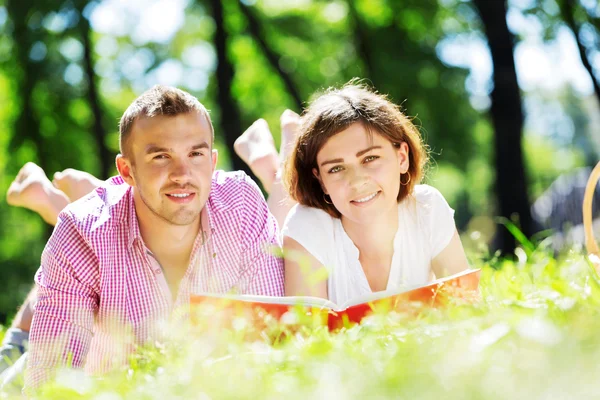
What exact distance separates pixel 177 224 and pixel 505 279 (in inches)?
55.8

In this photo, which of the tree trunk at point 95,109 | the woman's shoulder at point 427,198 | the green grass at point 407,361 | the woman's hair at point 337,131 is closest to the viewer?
the green grass at point 407,361

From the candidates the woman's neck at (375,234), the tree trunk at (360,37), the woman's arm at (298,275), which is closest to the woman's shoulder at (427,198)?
the woman's neck at (375,234)

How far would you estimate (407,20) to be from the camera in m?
13.9

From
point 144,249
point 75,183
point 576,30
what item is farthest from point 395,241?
point 576,30

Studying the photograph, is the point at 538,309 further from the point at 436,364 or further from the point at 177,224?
the point at 177,224

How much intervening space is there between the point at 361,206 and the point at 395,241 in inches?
13.6

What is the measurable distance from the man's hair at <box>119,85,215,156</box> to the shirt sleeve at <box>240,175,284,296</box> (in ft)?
1.57

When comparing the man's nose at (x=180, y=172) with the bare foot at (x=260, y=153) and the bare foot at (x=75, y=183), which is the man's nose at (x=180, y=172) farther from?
the bare foot at (x=75, y=183)

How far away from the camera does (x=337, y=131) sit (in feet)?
10.4

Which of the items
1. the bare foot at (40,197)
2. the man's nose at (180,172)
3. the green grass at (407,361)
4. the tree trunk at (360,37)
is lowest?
the green grass at (407,361)

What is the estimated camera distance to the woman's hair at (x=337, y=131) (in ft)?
10.5

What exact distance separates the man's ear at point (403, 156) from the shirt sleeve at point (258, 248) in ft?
2.16

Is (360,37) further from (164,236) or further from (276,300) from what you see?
(276,300)

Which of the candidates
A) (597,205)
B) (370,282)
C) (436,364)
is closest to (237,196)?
(370,282)
